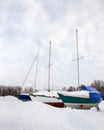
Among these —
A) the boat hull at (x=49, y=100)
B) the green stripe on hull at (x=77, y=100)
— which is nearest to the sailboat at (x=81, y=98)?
the green stripe on hull at (x=77, y=100)

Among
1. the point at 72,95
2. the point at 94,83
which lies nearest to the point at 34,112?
the point at 72,95

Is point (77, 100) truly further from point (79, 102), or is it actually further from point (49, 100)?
point (49, 100)

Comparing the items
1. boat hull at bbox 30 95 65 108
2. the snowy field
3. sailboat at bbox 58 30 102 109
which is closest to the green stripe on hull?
sailboat at bbox 58 30 102 109

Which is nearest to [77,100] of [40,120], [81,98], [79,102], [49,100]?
[79,102]

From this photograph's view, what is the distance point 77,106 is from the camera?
13.8m

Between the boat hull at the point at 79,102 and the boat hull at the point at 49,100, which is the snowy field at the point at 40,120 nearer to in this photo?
the boat hull at the point at 79,102

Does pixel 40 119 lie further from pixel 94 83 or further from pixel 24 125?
pixel 94 83

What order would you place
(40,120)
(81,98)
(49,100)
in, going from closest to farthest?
(40,120), (81,98), (49,100)

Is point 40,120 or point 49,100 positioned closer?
point 40,120

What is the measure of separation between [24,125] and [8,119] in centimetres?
55

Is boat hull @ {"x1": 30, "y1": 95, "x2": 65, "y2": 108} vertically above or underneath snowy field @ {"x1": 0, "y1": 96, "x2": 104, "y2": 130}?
underneath

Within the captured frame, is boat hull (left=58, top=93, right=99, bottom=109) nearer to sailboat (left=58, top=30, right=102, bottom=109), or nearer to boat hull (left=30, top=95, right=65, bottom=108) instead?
sailboat (left=58, top=30, right=102, bottom=109)

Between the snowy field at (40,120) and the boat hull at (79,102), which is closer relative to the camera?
the snowy field at (40,120)

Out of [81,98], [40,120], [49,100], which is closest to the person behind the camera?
[40,120]
